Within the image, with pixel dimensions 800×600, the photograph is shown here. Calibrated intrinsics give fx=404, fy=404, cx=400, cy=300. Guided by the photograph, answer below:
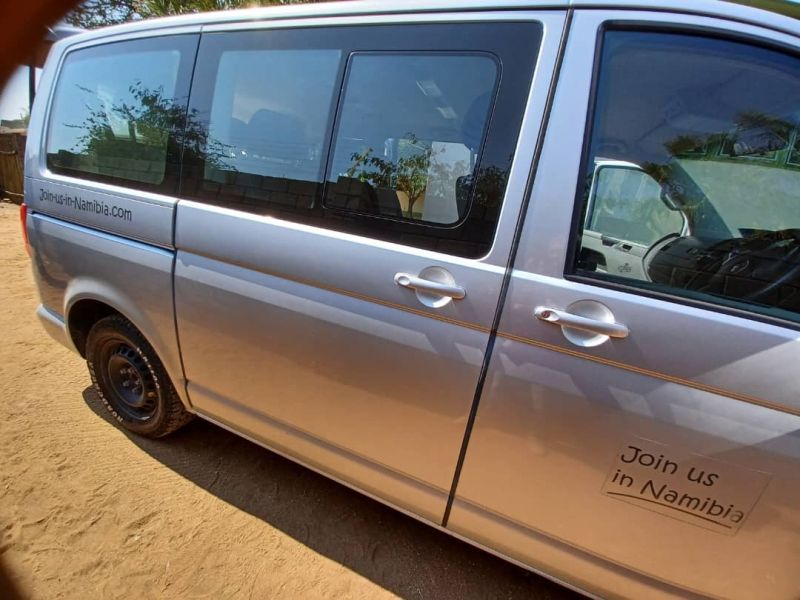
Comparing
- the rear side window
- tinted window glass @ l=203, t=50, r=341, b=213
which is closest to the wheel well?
the rear side window

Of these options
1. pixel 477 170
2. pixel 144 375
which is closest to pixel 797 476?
pixel 477 170

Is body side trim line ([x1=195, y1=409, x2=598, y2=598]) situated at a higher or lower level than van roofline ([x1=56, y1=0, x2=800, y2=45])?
lower

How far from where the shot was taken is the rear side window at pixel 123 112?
189 cm

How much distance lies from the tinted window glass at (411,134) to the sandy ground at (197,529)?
1.58 m

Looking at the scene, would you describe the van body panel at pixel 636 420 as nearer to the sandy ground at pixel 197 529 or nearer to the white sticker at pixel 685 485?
the white sticker at pixel 685 485

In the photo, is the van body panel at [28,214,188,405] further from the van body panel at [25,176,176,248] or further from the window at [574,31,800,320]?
the window at [574,31,800,320]

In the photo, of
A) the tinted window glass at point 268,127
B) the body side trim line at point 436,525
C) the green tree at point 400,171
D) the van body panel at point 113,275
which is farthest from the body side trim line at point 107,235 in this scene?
the green tree at point 400,171

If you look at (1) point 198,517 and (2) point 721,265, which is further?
(1) point 198,517

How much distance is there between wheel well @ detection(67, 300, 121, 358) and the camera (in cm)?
237

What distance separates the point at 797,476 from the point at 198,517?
2344mm

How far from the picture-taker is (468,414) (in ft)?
4.51

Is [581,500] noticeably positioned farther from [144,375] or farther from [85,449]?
[85,449]

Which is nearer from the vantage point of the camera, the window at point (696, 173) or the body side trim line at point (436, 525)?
the window at point (696, 173)

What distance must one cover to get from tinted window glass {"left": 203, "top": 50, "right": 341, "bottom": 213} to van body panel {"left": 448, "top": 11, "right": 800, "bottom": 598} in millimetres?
878
